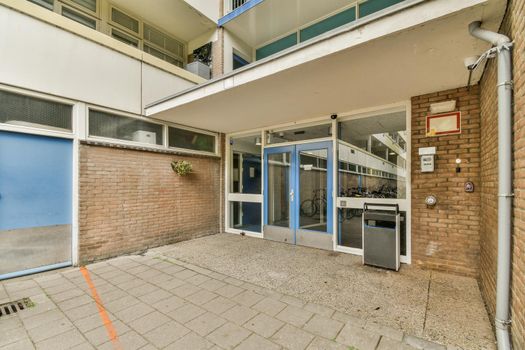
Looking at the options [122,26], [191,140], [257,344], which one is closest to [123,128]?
[191,140]

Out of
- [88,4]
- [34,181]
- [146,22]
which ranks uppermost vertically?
[146,22]

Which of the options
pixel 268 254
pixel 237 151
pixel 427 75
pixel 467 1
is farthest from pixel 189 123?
pixel 467 1

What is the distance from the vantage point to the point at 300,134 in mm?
5516

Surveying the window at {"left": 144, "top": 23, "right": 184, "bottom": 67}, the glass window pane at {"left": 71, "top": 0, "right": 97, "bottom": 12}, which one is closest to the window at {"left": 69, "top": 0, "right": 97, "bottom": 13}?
the glass window pane at {"left": 71, "top": 0, "right": 97, "bottom": 12}

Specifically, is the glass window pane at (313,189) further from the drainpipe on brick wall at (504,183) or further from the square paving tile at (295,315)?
the drainpipe on brick wall at (504,183)

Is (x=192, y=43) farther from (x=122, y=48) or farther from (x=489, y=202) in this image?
(x=489, y=202)

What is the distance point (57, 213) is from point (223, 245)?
2.96m

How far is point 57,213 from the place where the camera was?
3.98 metres

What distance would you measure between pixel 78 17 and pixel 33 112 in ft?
8.50

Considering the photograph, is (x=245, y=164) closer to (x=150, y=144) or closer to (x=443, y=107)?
(x=150, y=144)

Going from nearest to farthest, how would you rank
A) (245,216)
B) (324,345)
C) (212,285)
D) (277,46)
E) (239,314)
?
(324,345) < (239,314) < (212,285) < (245,216) < (277,46)

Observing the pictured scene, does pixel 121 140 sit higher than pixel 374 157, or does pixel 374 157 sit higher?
pixel 121 140

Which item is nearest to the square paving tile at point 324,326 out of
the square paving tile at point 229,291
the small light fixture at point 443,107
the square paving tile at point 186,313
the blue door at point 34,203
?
the square paving tile at point 229,291

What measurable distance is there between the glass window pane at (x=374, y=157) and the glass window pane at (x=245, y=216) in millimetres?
2260
